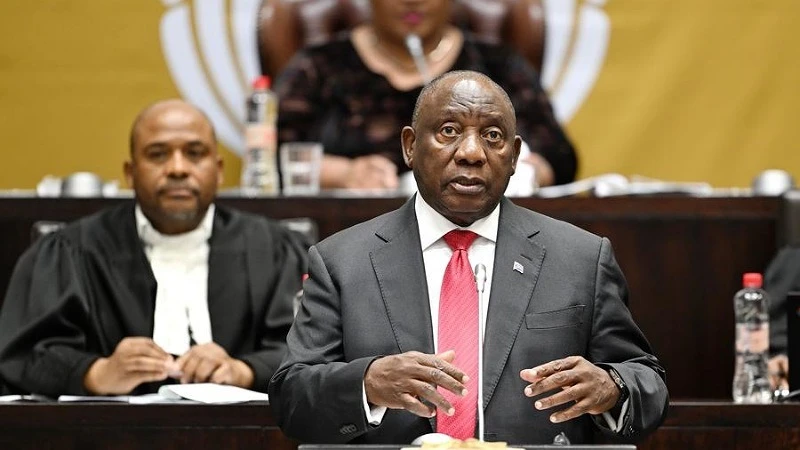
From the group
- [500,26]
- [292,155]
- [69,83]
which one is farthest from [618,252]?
[69,83]

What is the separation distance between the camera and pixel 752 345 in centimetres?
421

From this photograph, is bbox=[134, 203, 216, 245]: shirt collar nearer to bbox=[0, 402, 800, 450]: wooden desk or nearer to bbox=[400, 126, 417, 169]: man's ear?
bbox=[0, 402, 800, 450]: wooden desk

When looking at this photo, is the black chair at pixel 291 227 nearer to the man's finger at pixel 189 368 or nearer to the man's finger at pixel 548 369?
the man's finger at pixel 189 368

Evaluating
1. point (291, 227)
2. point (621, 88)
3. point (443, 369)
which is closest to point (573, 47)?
point (621, 88)

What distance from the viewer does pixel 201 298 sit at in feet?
14.8

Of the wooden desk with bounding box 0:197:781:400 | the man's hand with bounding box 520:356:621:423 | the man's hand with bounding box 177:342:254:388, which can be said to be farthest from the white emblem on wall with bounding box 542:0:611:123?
the man's hand with bounding box 520:356:621:423

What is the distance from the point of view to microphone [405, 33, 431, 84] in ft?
18.4

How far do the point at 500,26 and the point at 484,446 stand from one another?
3.83m

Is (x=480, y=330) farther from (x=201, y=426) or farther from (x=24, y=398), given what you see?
(x=24, y=398)

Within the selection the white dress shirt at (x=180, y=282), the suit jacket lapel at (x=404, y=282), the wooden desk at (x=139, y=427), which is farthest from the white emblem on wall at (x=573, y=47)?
the suit jacket lapel at (x=404, y=282)

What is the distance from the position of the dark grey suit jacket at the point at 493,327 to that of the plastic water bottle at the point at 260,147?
2.04m

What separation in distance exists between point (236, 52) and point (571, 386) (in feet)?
12.7

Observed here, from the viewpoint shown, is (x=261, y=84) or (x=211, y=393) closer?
(x=211, y=393)

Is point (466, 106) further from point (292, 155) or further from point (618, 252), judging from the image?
point (292, 155)
